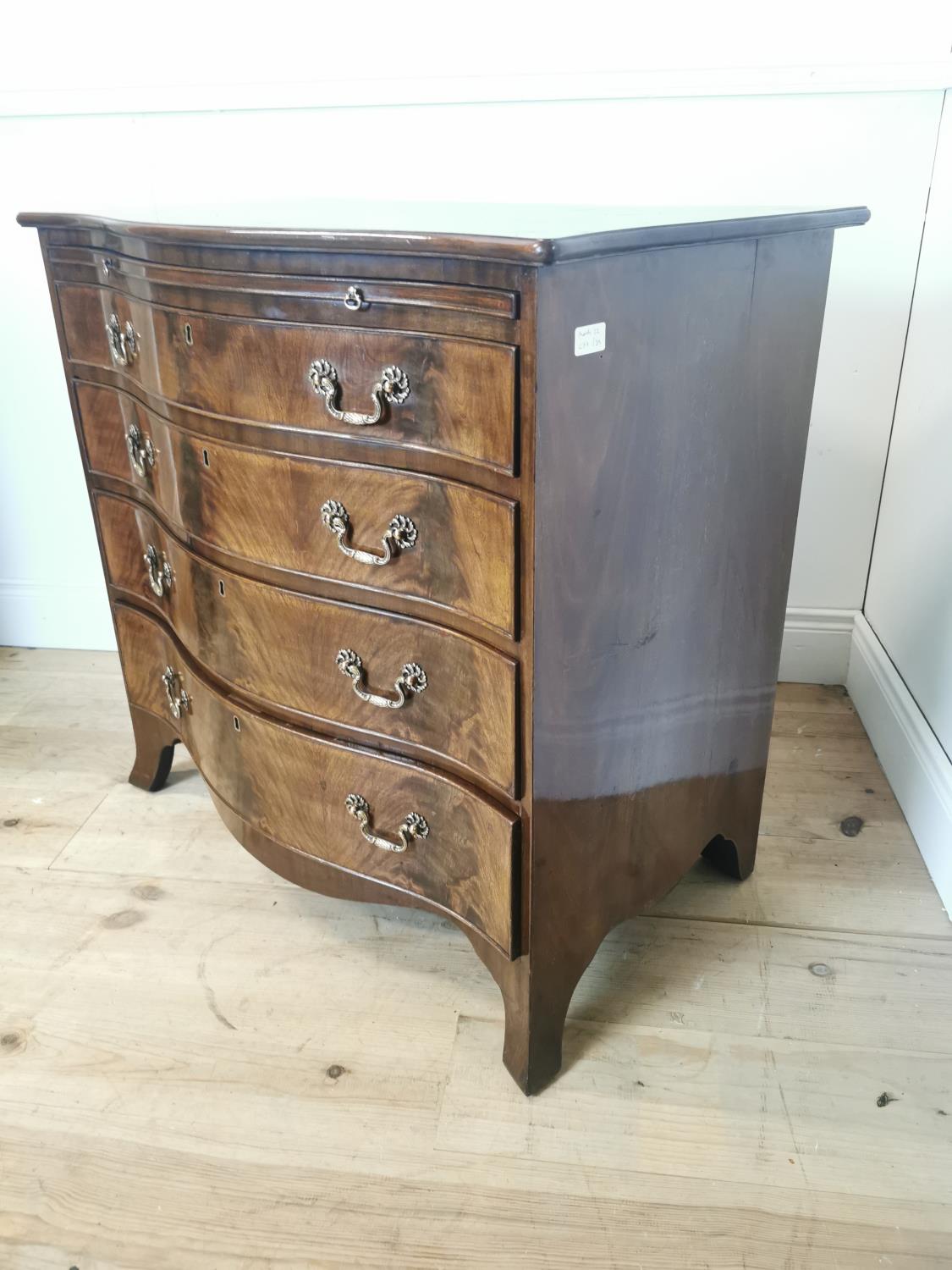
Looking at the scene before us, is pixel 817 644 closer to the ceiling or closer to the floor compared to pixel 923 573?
closer to the floor

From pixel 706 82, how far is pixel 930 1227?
1648mm

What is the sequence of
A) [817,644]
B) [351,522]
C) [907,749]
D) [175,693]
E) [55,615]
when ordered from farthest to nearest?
1. [55,615]
2. [817,644]
3. [907,749]
4. [175,693]
5. [351,522]

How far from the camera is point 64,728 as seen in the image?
2.04 meters

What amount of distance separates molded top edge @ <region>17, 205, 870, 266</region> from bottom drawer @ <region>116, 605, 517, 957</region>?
1.90 ft

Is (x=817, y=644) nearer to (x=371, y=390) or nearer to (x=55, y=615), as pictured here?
(x=371, y=390)

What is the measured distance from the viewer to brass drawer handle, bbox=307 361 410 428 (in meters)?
0.99

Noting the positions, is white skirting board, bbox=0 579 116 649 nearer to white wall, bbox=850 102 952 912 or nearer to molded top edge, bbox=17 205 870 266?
molded top edge, bbox=17 205 870 266

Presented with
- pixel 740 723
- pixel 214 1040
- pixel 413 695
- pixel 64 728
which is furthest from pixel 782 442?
pixel 64 728

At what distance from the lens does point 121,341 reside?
1341mm

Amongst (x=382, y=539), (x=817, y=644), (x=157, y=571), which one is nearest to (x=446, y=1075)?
→ (x=382, y=539)

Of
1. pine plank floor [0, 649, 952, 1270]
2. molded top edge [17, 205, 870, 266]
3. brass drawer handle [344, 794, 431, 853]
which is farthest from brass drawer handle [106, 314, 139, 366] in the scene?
pine plank floor [0, 649, 952, 1270]

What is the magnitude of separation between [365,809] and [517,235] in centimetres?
70

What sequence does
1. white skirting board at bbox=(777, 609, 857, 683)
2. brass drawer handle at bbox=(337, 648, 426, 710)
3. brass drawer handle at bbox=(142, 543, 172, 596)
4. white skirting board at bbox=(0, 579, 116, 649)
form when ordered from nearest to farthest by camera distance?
brass drawer handle at bbox=(337, 648, 426, 710) < brass drawer handle at bbox=(142, 543, 172, 596) < white skirting board at bbox=(777, 609, 857, 683) < white skirting board at bbox=(0, 579, 116, 649)

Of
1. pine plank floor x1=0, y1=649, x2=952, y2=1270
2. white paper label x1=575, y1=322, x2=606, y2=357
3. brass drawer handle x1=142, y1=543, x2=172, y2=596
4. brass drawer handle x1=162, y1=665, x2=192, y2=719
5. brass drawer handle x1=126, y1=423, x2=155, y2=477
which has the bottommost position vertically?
pine plank floor x1=0, y1=649, x2=952, y2=1270
